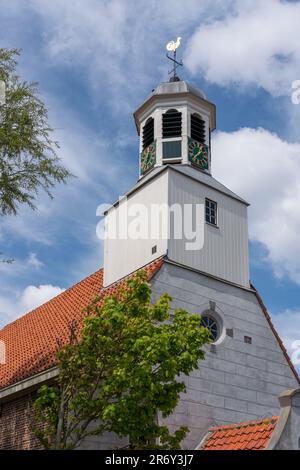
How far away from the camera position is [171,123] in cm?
2145

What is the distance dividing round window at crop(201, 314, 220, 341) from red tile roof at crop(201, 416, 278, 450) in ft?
9.78

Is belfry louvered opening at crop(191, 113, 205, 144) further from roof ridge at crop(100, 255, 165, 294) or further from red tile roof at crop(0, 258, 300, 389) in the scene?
red tile roof at crop(0, 258, 300, 389)

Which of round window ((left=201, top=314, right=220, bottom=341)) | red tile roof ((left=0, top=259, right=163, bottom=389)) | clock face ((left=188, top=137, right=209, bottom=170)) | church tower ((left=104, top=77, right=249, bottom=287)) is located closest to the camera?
red tile roof ((left=0, top=259, right=163, bottom=389))

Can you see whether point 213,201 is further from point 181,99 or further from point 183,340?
point 183,340

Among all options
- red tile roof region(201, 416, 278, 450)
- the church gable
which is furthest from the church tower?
red tile roof region(201, 416, 278, 450)

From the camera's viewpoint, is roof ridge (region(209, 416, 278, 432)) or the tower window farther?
the tower window

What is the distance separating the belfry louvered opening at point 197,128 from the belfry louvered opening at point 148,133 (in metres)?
1.48

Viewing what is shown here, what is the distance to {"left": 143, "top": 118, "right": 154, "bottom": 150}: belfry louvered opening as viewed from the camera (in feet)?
72.1

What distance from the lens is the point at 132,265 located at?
19.7 meters

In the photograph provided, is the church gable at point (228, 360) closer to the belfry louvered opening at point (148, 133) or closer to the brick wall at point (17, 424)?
the brick wall at point (17, 424)

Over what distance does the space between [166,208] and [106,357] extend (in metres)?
7.32

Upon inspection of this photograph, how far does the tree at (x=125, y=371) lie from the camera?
12.0 metres

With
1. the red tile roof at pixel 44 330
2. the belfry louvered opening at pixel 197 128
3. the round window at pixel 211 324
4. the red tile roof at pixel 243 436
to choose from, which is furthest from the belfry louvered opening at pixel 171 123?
the red tile roof at pixel 243 436

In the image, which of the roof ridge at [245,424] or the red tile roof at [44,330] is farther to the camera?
the red tile roof at [44,330]
